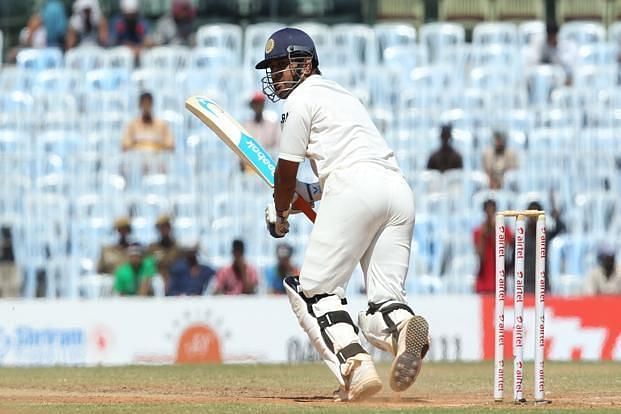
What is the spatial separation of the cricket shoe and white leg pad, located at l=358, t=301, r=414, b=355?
0.56 ft

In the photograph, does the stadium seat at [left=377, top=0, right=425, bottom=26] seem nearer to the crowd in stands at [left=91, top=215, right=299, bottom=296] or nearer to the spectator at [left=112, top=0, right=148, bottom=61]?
the spectator at [left=112, top=0, right=148, bottom=61]

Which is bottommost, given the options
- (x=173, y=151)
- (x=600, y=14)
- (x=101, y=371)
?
(x=101, y=371)

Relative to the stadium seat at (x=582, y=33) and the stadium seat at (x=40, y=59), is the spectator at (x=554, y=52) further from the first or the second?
the stadium seat at (x=40, y=59)

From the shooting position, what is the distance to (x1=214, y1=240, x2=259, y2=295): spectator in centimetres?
1370

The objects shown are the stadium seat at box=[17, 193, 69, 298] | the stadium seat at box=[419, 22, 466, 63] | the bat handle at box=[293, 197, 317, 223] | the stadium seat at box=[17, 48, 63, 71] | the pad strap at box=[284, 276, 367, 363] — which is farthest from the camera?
the stadium seat at box=[17, 48, 63, 71]

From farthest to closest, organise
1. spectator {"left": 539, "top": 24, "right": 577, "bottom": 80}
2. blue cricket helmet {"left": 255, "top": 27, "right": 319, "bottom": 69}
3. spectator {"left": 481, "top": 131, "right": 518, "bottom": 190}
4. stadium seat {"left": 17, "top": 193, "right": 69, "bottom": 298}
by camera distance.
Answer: spectator {"left": 539, "top": 24, "right": 577, "bottom": 80} → spectator {"left": 481, "top": 131, "right": 518, "bottom": 190} → stadium seat {"left": 17, "top": 193, "right": 69, "bottom": 298} → blue cricket helmet {"left": 255, "top": 27, "right": 319, "bottom": 69}

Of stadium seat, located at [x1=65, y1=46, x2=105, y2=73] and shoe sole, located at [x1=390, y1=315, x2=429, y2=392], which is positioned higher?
stadium seat, located at [x1=65, y1=46, x2=105, y2=73]

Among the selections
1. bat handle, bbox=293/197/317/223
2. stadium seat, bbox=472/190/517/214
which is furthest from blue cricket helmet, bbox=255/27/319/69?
stadium seat, bbox=472/190/517/214

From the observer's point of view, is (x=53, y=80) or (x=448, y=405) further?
(x=53, y=80)

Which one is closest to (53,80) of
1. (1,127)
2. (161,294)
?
(1,127)

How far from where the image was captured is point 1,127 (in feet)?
55.1

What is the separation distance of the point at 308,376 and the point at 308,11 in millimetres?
8347

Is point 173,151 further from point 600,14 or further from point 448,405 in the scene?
point 448,405

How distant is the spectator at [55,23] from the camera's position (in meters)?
17.8
